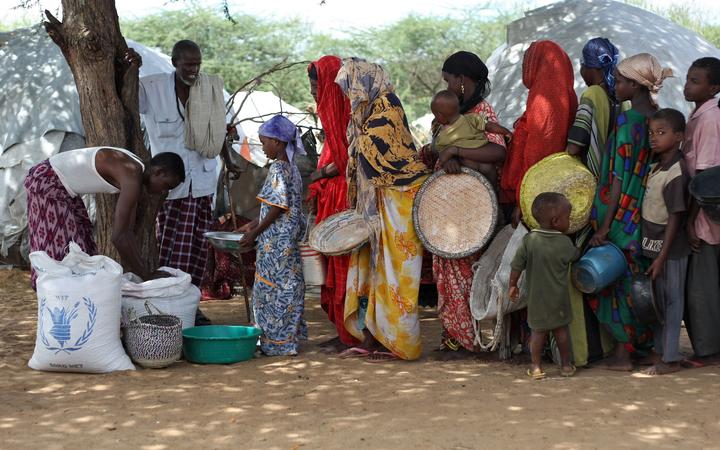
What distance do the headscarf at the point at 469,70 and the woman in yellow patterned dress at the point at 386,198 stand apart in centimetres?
36

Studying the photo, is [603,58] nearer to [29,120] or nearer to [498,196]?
[498,196]

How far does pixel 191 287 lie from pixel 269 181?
0.83m

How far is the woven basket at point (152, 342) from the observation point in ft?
16.9

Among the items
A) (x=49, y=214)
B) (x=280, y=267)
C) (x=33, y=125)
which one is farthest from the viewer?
(x=33, y=125)

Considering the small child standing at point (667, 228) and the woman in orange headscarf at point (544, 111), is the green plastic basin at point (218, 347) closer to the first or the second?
the woman in orange headscarf at point (544, 111)

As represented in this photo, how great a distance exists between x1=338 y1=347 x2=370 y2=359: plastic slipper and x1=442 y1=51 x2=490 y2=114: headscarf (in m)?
1.55

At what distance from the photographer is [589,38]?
9836 millimetres

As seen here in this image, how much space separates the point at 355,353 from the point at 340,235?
756 millimetres

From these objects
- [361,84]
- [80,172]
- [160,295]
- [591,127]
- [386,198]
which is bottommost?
[160,295]

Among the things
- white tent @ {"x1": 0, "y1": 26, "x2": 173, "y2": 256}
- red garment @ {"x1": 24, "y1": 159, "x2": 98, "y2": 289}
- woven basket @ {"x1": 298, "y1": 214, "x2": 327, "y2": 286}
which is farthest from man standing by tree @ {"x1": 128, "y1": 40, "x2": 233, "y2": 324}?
white tent @ {"x1": 0, "y1": 26, "x2": 173, "y2": 256}

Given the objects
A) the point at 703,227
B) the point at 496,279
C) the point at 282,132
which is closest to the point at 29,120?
the point at 282,132

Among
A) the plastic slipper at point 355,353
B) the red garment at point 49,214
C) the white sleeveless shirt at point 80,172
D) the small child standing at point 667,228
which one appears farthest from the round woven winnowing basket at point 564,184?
the red garment at point 49,214

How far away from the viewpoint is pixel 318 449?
3785 mm

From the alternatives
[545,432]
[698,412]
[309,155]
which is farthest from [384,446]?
[309,155]
